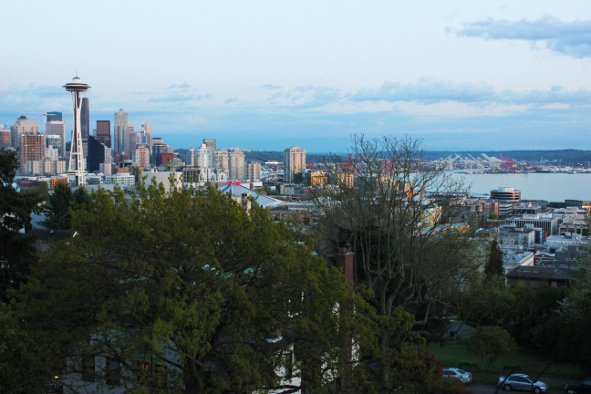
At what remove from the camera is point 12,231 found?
13.3m

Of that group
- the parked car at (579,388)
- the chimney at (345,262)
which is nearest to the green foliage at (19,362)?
the chimney at (345,262)

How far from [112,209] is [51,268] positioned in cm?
127

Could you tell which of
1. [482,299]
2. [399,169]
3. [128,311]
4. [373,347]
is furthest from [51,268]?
[482,299]

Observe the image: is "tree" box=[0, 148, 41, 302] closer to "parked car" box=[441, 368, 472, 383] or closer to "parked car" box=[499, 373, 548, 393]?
"parked car" box=[441, 368, 472, 383]

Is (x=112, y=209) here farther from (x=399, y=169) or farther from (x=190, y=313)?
(x=399, y=169)

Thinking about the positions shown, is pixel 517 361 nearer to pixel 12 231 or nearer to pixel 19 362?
pixel 12 231

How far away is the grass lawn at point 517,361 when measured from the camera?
17.8m

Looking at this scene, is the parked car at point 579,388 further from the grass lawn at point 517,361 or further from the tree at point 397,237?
the tree at point 397,237

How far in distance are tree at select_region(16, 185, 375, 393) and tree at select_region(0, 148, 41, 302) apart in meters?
4.63

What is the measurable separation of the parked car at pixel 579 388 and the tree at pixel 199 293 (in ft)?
32.2

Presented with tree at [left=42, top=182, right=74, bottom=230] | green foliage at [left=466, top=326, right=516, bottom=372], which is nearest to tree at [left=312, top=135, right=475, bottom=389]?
green foliage at [left=466, top=326, right=516, bottom=372]

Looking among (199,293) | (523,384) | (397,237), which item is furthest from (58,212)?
(199,293)

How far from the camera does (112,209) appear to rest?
834 cm

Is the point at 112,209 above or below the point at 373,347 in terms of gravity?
above
